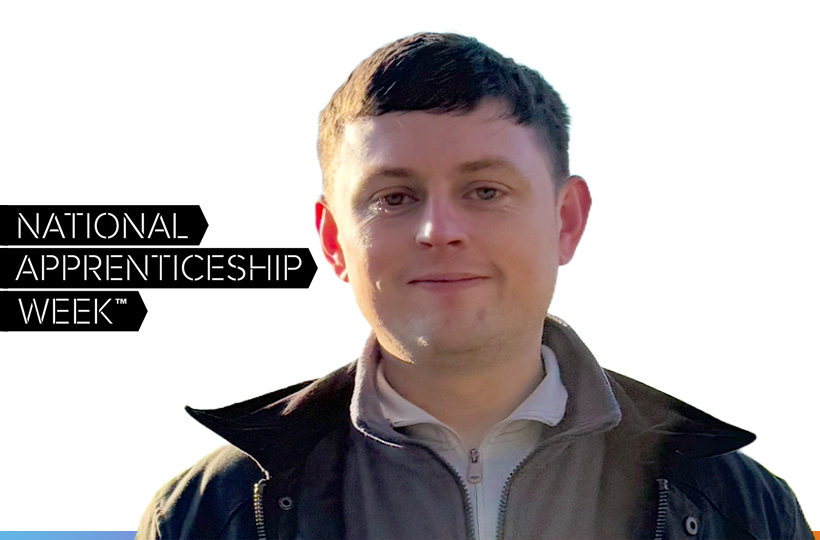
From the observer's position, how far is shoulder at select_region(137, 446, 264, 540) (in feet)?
12.2

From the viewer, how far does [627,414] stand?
3898 mm

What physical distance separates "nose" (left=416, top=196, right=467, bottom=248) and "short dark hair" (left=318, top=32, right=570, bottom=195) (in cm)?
33

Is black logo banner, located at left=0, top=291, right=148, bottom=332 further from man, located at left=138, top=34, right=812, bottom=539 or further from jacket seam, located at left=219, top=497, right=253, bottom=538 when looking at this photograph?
jacket seam, located at left=219, top=497, right=253, bottom=538

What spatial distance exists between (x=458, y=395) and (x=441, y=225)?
64cm

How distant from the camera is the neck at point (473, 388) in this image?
3.67 meters

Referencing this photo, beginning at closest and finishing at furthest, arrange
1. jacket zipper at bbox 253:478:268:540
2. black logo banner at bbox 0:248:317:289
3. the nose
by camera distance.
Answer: the nose, jacket zipper at bbox 253:478:268:540, black logo banner at bbox 0:248:317:289

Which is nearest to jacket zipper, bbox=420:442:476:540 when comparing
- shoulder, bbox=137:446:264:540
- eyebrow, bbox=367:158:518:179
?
shoulder, bbox=137:446:264:540

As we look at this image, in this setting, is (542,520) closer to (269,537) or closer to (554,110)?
(269,537)

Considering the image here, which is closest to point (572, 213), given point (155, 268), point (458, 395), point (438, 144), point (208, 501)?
point (438, 144)

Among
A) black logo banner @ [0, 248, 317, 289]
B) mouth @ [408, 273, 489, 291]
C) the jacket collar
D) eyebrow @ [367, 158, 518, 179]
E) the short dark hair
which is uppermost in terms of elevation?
the short dark hair

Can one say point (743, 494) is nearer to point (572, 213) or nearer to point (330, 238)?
point (572, 213)

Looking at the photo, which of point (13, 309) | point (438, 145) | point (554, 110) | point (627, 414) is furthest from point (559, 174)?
point (13, 309)

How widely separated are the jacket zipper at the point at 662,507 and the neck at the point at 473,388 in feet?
1.81

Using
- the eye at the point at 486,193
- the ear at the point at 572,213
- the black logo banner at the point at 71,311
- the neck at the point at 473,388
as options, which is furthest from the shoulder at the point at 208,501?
the ear at the point at 572,213
